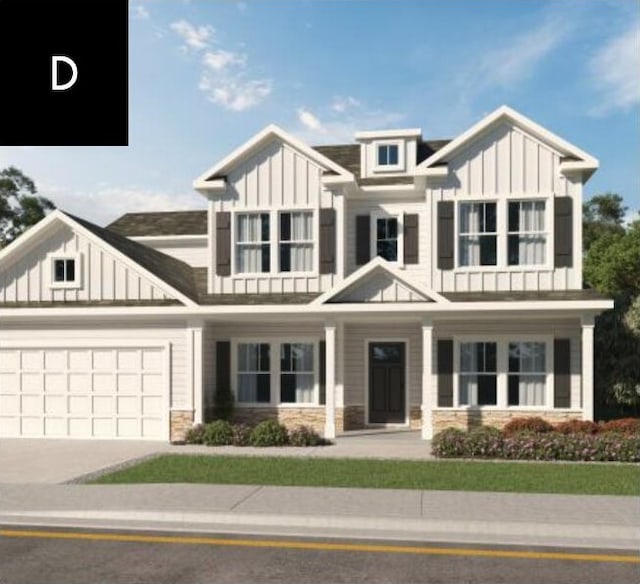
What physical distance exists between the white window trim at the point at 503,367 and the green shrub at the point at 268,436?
4.78 m

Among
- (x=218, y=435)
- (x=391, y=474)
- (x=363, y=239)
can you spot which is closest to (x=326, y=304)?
(x=363, y=239)

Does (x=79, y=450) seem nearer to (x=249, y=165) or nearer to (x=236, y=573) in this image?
(x=249, y=165)

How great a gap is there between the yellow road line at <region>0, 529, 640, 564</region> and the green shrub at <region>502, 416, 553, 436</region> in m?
8.30

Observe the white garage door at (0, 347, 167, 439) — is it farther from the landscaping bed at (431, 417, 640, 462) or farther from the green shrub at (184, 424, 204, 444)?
the landscaping bed at (431, 417, 640, 462)

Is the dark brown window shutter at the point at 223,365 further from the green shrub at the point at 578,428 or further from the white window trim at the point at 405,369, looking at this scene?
the green shrub at the point at 578,428

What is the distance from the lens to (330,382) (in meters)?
18.0

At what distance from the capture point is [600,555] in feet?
26.1

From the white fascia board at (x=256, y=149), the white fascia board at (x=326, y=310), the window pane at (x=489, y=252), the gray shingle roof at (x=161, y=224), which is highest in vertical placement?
the white fascia board at (x=256, y=149)

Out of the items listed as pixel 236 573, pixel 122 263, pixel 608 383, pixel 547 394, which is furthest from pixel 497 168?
pixel 236 573

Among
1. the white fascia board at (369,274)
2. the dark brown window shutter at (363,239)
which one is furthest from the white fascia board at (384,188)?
the white fascia board at (369,274)

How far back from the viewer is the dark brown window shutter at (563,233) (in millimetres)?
18219

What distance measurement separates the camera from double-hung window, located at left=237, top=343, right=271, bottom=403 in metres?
19.9

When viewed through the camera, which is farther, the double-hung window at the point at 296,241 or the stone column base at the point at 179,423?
the double-hung window at the point at 296,241

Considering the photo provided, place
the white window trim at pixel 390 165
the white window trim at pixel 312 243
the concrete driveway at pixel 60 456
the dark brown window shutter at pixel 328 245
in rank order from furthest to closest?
the white window trim at pixel 390 165
the white window trim at pixel 312 243
the dark brown window shutter at pixel 328 245
the concrete driveway at pixel 60 456
